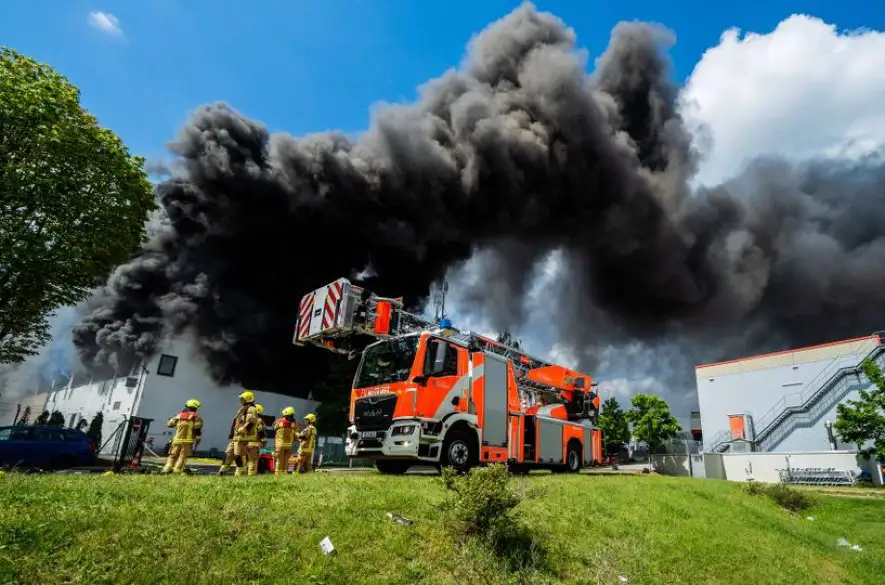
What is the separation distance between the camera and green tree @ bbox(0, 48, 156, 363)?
1255cm

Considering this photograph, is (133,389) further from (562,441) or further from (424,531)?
(424,531)

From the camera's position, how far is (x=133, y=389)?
86.2 feet

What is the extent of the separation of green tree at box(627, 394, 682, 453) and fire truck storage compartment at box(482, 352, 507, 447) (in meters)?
27.7

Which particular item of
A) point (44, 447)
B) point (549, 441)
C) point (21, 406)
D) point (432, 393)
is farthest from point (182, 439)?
point (21, 406)

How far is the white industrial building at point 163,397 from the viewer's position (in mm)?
25969

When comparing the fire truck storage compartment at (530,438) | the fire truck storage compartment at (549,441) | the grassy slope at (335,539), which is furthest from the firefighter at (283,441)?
the fire truck storage compartment at (549,441)

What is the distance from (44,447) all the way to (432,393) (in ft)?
37.5

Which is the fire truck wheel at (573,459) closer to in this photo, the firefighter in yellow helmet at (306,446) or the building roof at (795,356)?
the firefighter in yellow helmet at (306,446)

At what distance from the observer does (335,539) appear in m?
4.23

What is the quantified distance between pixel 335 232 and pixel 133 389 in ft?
44.5

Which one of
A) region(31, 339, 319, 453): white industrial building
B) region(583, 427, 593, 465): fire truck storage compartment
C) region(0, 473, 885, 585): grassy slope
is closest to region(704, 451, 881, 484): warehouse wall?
region(583, 427, 593, 465): fire truck storage compartment

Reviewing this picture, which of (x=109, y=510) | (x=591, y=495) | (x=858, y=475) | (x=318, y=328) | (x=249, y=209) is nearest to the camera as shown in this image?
(x=109, y=510)

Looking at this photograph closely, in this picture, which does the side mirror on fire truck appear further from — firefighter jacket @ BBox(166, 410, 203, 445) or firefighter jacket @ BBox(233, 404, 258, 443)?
firefighter jacket @ BBox(166, 410, 203, 445)

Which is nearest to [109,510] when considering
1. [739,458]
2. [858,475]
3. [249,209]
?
[249,209]
